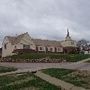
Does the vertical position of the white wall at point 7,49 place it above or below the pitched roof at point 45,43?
below

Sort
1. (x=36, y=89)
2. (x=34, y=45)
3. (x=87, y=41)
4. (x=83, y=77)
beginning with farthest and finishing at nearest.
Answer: (x=87, y=41), (x=34, y=45), (x=83, y=77), (x=36, y=89)

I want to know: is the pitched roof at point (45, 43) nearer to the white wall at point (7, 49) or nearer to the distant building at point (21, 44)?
the distant building at point (21, 44)

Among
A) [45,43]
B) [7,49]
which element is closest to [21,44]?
[7,49]

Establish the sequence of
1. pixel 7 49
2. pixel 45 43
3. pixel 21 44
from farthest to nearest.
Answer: pixel 45 43 → pixel 7 49 → pixel 21 44

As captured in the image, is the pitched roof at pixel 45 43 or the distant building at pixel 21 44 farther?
the pitched roof at pixel 45 43

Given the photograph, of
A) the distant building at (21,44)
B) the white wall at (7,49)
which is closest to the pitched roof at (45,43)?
the distant building at (21,44)

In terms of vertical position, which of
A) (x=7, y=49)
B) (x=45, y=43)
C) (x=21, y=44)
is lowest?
(x=7, y=49)

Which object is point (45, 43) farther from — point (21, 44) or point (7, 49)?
point (7, 49)

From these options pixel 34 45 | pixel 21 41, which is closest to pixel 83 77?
pixel 21 41

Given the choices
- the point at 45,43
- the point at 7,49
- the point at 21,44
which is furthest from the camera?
the point at 45,43

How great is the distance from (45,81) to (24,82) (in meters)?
1.00

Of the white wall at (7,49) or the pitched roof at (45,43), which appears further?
the pitched roof at (45,43)

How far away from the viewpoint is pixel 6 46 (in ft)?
228

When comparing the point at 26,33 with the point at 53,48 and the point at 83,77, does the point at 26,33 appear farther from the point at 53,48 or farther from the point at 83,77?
the point at 83,77
